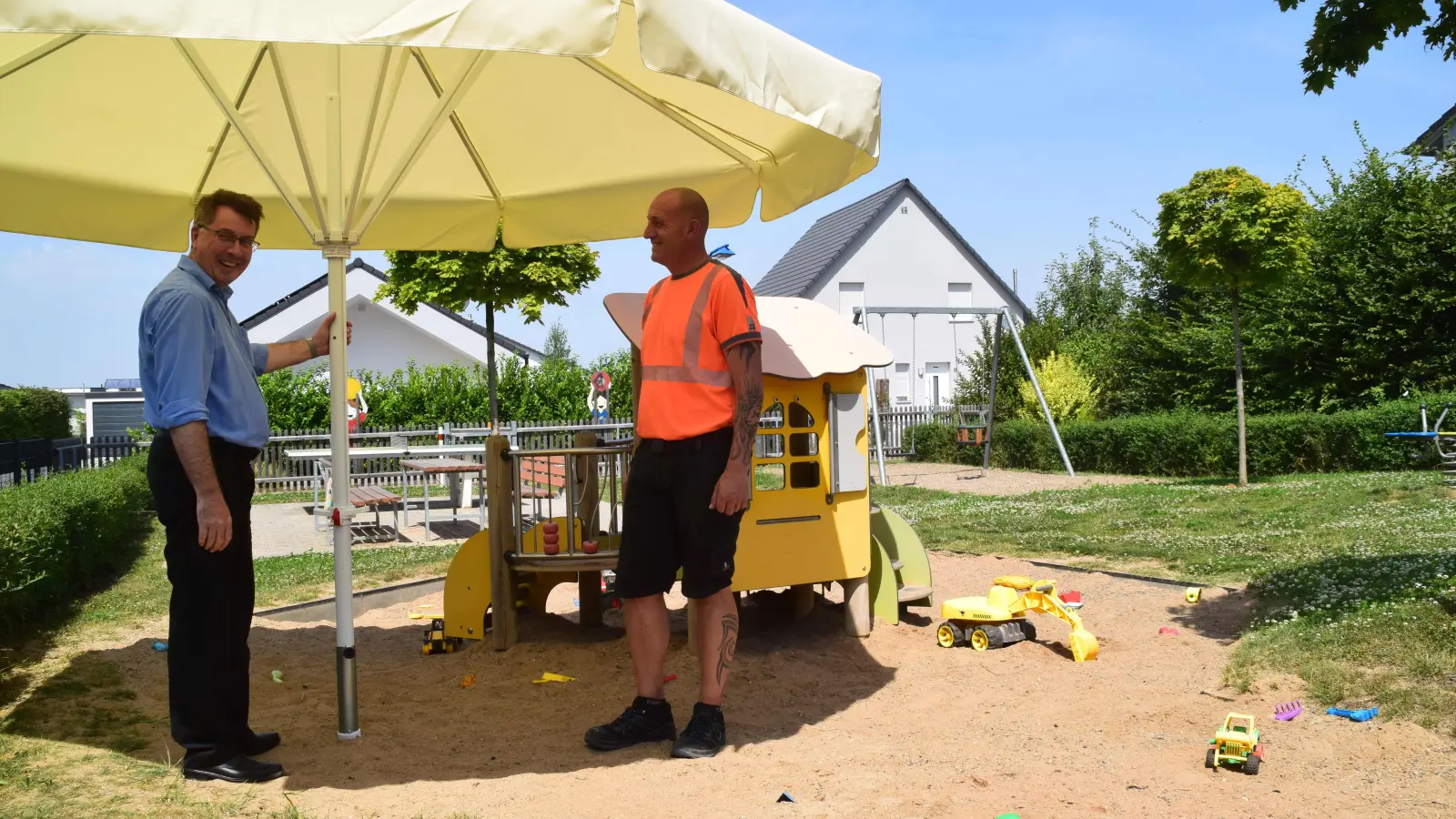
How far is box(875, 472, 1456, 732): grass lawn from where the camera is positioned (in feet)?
13.9

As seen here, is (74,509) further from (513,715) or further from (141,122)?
(513,715)

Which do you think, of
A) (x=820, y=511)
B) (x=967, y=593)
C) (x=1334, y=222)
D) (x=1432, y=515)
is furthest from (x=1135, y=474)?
(x=820, y=511)

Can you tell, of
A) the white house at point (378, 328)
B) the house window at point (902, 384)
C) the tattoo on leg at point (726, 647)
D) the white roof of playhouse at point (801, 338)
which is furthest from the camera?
the house window at point (902, 384)

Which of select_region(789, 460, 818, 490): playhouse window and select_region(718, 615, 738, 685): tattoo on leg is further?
select_region(789, 460, 818, 490): playhouse window

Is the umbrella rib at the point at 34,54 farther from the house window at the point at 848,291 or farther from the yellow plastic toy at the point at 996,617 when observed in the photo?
the house window at the point at 848,291

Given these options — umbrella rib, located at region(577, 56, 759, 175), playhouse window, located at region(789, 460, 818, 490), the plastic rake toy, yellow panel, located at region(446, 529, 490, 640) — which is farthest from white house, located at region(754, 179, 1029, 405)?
the plastic rake toy

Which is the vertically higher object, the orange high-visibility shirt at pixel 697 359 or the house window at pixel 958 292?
the house window at pixel 958 292

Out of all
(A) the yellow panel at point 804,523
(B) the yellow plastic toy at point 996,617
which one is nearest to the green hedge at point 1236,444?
(B) the yellow plastic toy at point 996,617

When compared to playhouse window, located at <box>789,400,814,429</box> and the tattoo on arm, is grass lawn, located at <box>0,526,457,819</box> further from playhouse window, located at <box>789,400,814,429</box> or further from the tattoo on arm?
playhouse window, located at <box>789,400,814,429</box>

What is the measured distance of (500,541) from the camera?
5.51 meters

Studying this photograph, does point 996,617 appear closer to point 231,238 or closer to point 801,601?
point 801,601

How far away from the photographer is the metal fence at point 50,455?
1189 cm

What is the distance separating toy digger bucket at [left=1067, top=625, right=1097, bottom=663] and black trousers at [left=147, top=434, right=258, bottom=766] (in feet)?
11.9

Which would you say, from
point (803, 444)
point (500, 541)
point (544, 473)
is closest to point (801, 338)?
point (803, 444)
